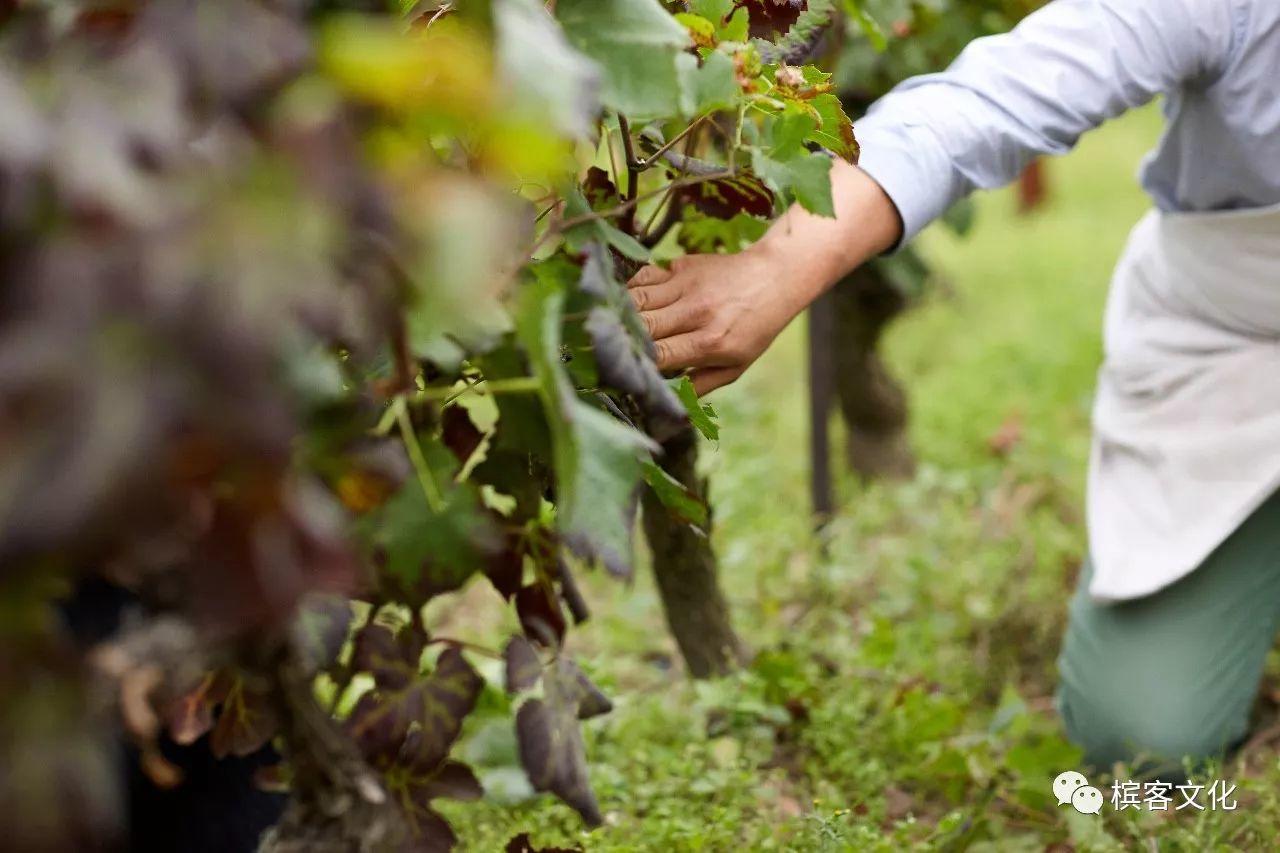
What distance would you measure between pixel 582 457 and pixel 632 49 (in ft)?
0.83

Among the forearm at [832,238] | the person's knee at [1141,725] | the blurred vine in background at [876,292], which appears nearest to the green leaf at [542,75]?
the forearm at [832,238]

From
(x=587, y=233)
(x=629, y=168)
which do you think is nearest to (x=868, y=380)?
(x=629, y=168)

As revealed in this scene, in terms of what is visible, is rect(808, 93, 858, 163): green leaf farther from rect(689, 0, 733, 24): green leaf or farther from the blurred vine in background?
the blurred vine in background

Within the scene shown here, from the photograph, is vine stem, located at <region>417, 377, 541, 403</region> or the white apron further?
the white apron

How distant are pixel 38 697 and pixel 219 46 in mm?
272

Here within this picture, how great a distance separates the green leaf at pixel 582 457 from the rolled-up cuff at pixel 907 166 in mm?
636

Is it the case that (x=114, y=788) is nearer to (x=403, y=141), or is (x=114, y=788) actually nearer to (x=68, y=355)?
(x=68, y=355)

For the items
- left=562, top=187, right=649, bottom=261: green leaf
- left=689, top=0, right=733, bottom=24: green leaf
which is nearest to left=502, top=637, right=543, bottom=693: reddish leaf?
left=562, top=187, right=649, bottom=261: green leaf

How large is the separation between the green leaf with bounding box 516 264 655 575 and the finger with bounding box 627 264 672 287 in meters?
0.38

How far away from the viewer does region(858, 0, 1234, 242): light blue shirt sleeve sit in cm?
126

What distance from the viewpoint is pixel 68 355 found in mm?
421

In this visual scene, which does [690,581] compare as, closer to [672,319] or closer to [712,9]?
[672,319]

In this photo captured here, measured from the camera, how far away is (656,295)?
106 cm

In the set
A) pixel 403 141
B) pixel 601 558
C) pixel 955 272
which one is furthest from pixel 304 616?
pixel 955 272
